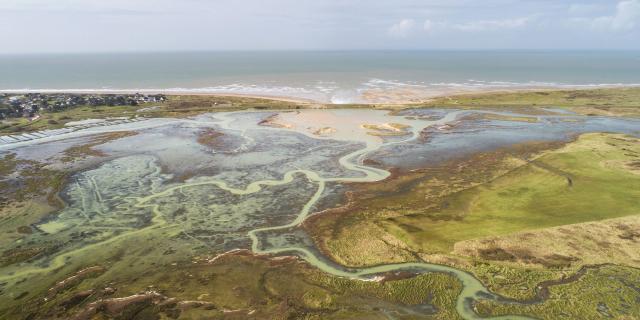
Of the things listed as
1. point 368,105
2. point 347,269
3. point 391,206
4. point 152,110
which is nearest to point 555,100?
point 368,105

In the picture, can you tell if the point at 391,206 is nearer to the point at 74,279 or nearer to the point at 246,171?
the point at 246,171

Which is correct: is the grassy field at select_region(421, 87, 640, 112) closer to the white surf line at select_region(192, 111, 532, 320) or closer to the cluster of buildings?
the white surf line at select_region(192, 111, 532, 320)

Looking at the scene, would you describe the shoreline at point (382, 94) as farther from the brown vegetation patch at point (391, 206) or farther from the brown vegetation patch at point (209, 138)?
the brown vegetation patch at point (391, 206)

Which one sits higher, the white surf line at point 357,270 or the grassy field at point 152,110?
the grassy field at point 152,110

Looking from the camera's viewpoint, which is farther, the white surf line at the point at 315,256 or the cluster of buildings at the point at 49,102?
the cluster of buildings at the point at 49,102

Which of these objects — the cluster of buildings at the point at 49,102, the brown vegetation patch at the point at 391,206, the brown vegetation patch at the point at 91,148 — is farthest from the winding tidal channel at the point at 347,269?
the cluster of buildings at the point at 49,102

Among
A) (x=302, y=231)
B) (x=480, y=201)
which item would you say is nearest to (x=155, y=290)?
(x=302, y=231)

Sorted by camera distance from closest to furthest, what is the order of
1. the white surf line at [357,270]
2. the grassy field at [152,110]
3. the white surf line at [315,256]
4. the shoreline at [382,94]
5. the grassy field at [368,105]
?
1. the white surf line at [357,270]
2. the white surf line at [315,256]
3. the grassy field at [152,110]
4. the grassy field at [368,105]
5. the shoreline at [382,94]

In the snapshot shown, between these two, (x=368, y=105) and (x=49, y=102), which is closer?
(x=49, y=102)

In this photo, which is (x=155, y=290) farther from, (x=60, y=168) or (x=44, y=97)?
(x=44, y=97)

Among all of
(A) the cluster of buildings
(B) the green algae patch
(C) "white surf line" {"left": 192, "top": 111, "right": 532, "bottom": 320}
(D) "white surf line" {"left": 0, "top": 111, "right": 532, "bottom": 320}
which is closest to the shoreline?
(A) the cluster of buildings

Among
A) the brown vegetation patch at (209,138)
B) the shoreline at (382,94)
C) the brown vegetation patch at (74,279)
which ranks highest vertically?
the shoreline at (382,94)
